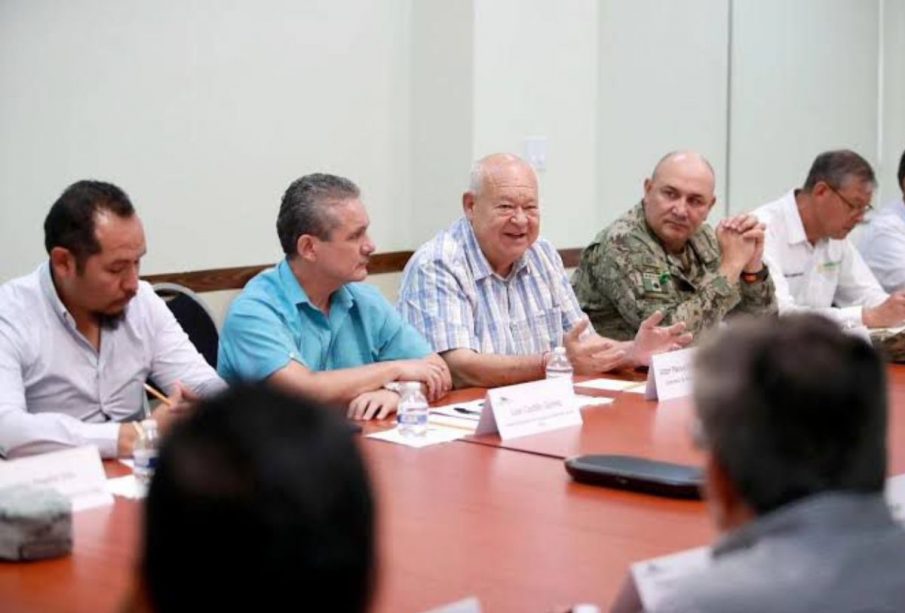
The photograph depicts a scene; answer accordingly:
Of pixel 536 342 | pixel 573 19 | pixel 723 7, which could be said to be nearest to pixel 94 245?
pixel 536 342

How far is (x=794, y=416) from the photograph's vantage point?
1.28 meters

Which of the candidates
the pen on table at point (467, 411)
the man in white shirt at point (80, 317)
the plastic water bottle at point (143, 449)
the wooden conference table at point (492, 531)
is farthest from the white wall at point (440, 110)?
the plastic water bottle at point (143, 449)

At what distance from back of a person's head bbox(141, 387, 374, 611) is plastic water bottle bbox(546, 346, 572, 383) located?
9.51 feet

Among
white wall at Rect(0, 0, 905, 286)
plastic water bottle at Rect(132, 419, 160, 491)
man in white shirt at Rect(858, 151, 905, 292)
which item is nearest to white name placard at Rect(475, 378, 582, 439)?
plastic water bottle at Rect(132, 419, 160, 491)

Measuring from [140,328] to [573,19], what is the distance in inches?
125

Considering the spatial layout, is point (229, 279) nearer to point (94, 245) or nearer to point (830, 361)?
point (94, 245)

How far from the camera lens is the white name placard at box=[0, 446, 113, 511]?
2.29 meters

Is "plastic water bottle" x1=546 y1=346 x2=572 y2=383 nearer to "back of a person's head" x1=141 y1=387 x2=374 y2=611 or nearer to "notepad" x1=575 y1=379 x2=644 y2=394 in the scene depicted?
"notepad" x1=575 y1=379 x2=644 y2=394

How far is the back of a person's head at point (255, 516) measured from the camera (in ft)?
2.80

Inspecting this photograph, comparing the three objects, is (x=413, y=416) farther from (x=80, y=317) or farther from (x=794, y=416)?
(x=794, y=416)

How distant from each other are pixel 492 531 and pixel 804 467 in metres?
1.02

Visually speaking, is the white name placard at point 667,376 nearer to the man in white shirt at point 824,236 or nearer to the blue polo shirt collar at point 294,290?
the blue polo shirt collar at point 294,290

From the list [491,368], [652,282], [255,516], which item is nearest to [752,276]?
[652,282]

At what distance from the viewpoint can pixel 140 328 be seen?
3.33 meters
